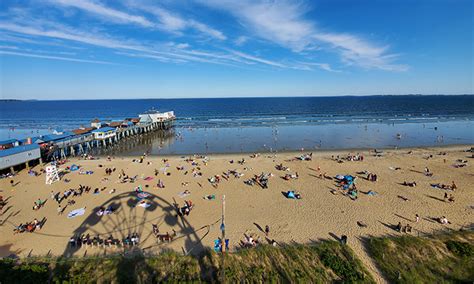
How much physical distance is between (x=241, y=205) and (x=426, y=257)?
36.3 ft

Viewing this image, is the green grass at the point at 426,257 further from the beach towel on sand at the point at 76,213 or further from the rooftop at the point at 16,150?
the rooftop at the point at 16,150

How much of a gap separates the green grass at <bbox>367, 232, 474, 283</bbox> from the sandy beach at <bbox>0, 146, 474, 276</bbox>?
3.43ft

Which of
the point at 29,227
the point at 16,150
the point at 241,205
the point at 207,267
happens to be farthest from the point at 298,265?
the point at 16,150

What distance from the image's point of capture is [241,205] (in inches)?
739

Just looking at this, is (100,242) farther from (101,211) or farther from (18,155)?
(18,155)

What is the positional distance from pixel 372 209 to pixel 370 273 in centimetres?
751

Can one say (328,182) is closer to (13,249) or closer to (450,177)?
(450,177)

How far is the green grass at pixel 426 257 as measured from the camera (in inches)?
430

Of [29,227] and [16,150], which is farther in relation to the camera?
[16,150]

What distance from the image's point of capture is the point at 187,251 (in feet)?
42.8

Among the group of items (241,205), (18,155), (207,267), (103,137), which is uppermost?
(18,155)

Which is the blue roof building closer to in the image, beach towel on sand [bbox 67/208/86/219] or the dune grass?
beach towel on sand [bbox 67/208/86/219]

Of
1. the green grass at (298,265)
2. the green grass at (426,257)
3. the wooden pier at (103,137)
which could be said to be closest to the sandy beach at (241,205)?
the green grass at (426,257)

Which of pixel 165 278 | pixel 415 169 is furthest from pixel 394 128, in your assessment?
pixel 165 278
